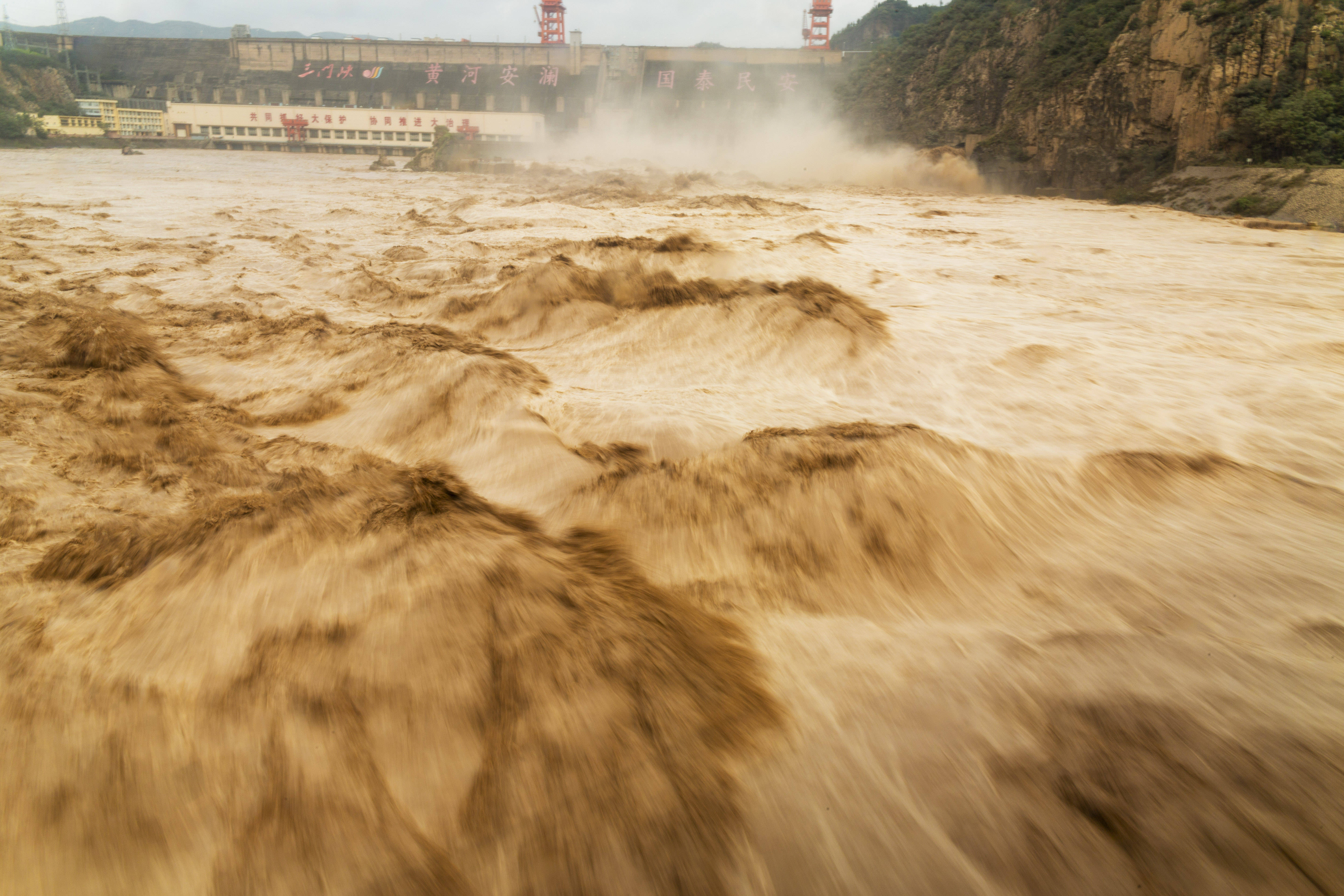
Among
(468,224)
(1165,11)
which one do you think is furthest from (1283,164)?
(468,224)

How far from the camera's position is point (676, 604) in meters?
1.89

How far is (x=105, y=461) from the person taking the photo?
2469 millimetres

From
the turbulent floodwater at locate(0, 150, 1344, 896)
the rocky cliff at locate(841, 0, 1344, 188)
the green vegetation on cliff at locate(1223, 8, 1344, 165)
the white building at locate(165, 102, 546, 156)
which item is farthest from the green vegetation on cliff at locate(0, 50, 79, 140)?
the green vegetation on cliff at locate(1223, 8, 1344, 165)

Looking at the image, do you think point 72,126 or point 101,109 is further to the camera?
point 101,109

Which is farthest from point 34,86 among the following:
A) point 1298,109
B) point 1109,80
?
point 1298,109

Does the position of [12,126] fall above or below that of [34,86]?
below

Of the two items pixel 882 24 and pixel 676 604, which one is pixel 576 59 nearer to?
pixel 882 24

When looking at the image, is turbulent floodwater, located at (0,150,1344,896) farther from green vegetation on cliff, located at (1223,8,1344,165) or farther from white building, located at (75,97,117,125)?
white building, located at (75,97,117,125)

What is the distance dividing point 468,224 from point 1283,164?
53.7 ft

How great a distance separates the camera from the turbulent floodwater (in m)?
1.29

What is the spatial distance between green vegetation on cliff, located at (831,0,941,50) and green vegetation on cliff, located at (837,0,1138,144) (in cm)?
2511

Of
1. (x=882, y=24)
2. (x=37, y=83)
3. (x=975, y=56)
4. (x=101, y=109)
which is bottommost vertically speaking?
(x=101, y=109)

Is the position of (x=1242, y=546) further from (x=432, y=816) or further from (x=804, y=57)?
(x=804, y=57)

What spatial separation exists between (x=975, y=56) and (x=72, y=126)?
49142mm
